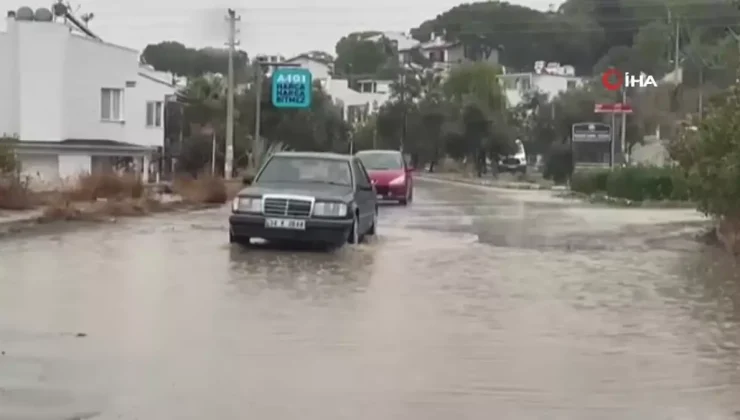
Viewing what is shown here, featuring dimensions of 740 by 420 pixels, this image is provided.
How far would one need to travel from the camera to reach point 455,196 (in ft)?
138

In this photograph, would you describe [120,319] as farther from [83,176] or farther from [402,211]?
[402,211]

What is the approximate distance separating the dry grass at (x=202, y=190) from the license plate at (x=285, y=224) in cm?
1363

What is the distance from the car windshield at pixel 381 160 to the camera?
117ft

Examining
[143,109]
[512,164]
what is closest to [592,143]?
[143,109]

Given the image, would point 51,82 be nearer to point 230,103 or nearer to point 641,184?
point 230,103

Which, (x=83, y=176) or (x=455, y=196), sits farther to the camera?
(x=455, y=196)

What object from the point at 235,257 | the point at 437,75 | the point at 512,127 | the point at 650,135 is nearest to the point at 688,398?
the point at 235,257

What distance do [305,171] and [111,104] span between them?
124 feet

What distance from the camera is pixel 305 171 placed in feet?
63.6

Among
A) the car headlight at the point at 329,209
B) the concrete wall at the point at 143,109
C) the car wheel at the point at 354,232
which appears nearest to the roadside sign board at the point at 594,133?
the concrete wall at the point at 143,109

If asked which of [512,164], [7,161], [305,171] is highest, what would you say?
[305,171]

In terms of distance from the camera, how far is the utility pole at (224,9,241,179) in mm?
45625

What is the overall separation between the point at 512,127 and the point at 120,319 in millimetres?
74123

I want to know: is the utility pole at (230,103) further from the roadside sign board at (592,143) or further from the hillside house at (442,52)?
the hillside house at (442,52)
